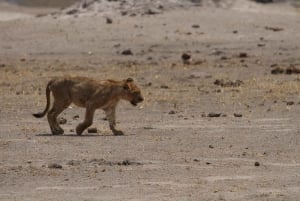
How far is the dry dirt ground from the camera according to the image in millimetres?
12305

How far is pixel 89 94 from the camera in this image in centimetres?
1680

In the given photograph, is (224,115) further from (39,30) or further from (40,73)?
(39,30)

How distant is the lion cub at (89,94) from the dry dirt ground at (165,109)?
35 cm

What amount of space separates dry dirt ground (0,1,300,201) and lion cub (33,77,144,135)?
0.35 m

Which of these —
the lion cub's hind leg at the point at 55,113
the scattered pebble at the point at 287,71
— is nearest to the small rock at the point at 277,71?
the scattered pebble at the point at 287,71

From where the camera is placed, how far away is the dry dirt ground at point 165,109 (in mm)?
12305

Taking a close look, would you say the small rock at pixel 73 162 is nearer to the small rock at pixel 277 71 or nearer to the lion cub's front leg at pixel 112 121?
the lion cub's front leg at pixel 112 121

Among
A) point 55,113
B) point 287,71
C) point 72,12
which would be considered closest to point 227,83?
point 287,71

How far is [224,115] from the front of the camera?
61.4ft

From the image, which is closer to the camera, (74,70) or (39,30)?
(74,70)

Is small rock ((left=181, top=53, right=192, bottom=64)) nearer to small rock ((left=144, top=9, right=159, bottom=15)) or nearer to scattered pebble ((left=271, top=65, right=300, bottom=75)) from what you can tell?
scattered pebble ((left=271, top=65, right=300, bottom=75))

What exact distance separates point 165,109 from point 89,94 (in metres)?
3.38

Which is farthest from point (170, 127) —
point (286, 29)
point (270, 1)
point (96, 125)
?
point (270, 1)

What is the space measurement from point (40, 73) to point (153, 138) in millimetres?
11718
